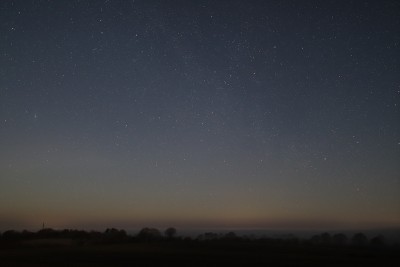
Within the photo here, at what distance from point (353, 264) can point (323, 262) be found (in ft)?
10.3

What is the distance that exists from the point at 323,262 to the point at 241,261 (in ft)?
29.8

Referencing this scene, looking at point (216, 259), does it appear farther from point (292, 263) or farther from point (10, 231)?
point (10, 231)

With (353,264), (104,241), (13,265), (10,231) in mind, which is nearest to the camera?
(13,265)

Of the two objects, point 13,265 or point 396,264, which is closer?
point 13,265

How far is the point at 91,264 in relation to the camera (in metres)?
41.4

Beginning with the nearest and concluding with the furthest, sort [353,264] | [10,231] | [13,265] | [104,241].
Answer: [13,265]
[353,264]
[104,241]
[10,231]

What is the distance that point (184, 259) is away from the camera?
157ft

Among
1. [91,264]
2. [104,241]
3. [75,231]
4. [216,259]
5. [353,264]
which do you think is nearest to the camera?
[91,264]

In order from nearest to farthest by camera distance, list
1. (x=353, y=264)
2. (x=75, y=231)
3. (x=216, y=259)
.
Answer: (x=353, y=264) → (x=216, y=259) → (x=75, y=231)

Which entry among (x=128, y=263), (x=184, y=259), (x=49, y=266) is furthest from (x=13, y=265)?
(x=184, y=259)

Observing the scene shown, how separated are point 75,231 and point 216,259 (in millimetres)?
66482

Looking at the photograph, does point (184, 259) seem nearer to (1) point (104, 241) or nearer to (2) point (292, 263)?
(2) point (292, 263)

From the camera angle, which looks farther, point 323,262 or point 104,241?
point 104,241

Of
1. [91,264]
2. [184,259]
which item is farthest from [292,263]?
[91,264]
